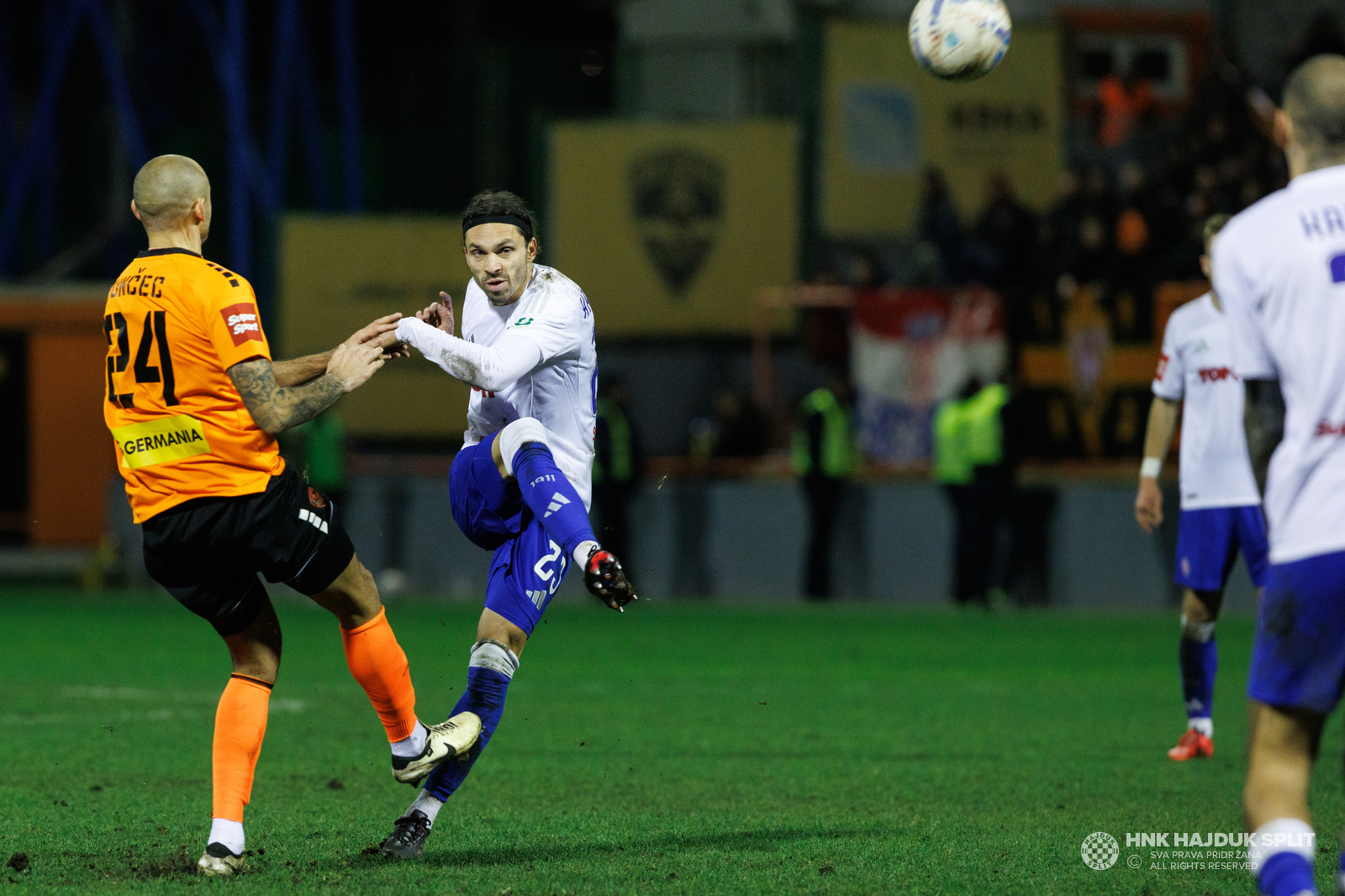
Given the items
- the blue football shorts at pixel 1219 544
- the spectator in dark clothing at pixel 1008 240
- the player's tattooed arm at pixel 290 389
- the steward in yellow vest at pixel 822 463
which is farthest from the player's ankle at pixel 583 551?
the spectator in dark clothing at pixel 1008 240

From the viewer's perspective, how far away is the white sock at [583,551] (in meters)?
5.60

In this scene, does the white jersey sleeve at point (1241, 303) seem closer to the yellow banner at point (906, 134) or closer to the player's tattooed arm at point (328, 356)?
the player's tattooed arm at point (328, 356)

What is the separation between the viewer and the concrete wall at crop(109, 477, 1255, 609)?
17.7 metres

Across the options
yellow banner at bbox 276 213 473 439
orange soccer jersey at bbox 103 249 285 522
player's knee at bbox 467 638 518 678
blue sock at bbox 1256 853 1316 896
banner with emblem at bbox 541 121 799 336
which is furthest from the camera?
banner with emblem at bbox 541 121 799 336

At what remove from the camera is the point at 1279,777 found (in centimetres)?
402

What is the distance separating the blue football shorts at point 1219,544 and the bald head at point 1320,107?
14.4 ft

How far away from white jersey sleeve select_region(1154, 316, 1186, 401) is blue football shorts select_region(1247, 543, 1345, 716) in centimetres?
460

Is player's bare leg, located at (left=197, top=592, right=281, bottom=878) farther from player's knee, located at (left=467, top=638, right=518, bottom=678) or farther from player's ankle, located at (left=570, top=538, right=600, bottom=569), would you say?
player's ankle, located at (left=570, top=538, right=600, bottom=569)

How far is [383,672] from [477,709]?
1.12 feet

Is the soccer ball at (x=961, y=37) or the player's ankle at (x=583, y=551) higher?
the soccer ball at (x=961, y=37)

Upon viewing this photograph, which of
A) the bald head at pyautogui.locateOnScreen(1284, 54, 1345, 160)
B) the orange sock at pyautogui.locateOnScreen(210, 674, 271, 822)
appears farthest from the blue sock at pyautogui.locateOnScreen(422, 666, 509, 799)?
the bald head at pyautogui.locateOnScreen(1284, 54, 1345, 160)

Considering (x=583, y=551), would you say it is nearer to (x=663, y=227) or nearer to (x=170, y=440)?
(x=170, y=440)

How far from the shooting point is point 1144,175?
21.7 meters

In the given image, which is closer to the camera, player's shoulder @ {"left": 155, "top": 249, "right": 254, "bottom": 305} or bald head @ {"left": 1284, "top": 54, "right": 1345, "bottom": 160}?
bald head @ {"left": 1284, "top": 54, "right": 1345, "bottom": 160}
